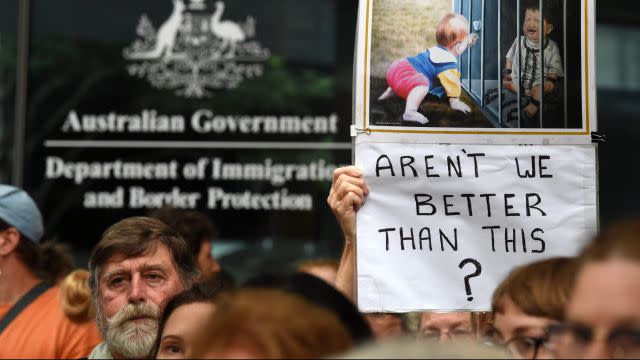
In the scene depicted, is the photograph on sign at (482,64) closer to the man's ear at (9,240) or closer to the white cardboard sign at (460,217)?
the white cardboard sign at (460,217)

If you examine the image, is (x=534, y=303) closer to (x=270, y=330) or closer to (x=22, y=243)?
(x=270, y=330)

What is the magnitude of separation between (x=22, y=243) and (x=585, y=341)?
349cm

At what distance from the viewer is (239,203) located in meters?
5.98

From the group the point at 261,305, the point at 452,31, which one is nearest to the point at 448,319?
the point at 452,31

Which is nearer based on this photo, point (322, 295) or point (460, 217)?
point (322, 295)

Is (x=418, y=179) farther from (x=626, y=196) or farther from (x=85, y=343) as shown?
(x=626, y=196)

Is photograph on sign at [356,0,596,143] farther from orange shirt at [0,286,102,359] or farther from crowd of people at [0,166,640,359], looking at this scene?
orange shirt at [0,286,102,359]

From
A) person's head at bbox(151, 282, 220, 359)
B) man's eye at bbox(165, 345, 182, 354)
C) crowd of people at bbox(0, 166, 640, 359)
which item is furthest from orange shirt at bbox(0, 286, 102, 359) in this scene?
man's eye at bbox(165, 345, 182, 354)

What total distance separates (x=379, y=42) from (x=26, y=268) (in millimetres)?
2066

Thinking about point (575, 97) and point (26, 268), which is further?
point (26, 268)

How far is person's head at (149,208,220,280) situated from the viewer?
536cm

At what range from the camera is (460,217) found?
3350 mm

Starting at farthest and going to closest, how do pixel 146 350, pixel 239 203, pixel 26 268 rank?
1. pixel 239 203
2. pixel 26 268
3. pixel 146 350

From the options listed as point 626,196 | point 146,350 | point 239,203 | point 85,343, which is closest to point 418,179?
point 146,350
